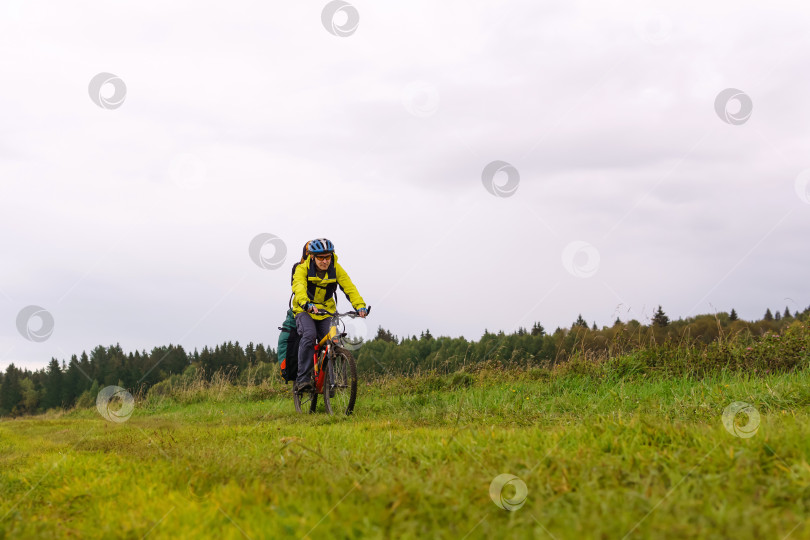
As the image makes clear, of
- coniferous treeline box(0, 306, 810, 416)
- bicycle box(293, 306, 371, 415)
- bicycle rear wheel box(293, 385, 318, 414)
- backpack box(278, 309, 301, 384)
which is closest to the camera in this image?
bicycle box(293, 306, 371, 415)

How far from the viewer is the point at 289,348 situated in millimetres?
10484

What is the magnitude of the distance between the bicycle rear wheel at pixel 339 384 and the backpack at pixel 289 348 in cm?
114

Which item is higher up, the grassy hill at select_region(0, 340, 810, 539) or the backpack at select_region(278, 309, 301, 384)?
the backpack at select_region(278, 309, 301, 384)

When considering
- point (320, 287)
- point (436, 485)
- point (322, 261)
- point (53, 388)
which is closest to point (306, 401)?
point (320, 287)

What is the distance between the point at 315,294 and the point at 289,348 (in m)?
1.39

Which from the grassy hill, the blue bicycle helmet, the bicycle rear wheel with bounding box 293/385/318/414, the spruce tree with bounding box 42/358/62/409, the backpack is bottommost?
the spruce tree with bounding box 42/358/62/409

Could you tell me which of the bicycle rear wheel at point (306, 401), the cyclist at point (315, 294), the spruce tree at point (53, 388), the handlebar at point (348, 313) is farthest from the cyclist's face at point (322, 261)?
the spruce tree at point (53, 388)

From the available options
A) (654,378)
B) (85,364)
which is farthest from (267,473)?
(85,364)

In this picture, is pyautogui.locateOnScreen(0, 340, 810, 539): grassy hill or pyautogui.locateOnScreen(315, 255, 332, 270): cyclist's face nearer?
pyautogui.locateOnScreen(0, 340, 810, 539): grassy hill

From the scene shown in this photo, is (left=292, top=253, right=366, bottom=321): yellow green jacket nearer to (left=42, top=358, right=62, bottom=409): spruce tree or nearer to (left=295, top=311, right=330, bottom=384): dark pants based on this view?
(left=295, top=311, right=330, bottom=384): dark pants

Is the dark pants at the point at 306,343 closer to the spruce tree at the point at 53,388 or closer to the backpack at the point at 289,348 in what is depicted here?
the backpack at the point at 289,348

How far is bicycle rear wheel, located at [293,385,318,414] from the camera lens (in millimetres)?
10047

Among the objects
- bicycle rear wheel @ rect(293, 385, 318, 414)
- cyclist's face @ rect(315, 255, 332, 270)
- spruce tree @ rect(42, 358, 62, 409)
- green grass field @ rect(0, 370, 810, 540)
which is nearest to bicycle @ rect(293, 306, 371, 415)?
bicycle rear wheel @ rect(293, 385, 318, 414)

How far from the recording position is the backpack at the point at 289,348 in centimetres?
1048
